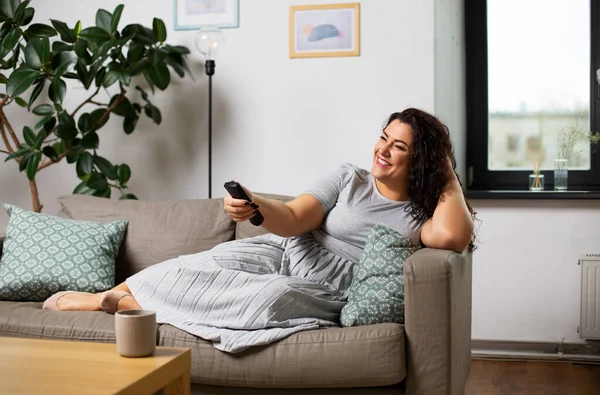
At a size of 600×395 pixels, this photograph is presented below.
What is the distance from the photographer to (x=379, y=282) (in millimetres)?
2234

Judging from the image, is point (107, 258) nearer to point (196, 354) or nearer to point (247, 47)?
point (196, 354)

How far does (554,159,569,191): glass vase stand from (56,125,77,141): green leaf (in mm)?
2277

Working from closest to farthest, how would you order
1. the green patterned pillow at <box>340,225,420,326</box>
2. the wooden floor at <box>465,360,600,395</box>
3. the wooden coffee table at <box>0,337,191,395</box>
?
1. the wooden coffee table at <box>0,337,191,395</box>
2. the green patterned pillow at <box>340,225,420,326</box>
3. the wooden floor at <box>465,360,600,395</box>

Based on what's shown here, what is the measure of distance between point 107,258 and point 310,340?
1003 mm

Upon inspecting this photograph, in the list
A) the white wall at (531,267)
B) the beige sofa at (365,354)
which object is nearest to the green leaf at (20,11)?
the beige sofa at (365,354)

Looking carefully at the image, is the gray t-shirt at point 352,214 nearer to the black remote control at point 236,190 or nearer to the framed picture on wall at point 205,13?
the black remote control at point 236,190

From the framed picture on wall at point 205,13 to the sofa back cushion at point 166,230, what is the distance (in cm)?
109

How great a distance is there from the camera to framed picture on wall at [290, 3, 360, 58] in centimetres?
348

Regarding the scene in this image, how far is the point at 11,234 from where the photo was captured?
9.12ft

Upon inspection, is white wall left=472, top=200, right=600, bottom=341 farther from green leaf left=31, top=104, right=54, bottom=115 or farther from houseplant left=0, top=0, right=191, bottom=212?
green leaf left=31, top=104, right=54, bottom=115

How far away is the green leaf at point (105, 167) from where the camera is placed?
354cm

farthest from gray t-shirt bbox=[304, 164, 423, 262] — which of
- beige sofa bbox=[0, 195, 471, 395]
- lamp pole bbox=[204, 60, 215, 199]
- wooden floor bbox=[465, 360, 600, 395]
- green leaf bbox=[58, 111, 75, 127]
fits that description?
green leaf bbox=[58, 111, 75, 127]

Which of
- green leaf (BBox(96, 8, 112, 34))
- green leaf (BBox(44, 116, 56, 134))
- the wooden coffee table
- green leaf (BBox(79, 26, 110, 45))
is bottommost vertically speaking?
the wooden coffee table

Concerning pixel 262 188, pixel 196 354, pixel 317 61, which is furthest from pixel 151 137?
pixel 196 354
